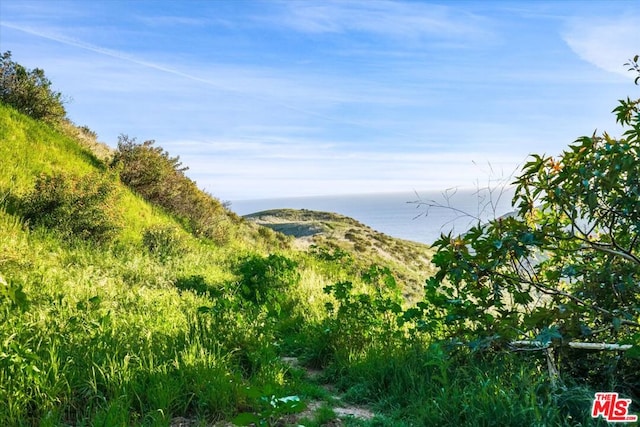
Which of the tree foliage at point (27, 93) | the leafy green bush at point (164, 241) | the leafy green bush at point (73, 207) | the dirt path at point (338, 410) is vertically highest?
the tree foliage at point (27, 93)

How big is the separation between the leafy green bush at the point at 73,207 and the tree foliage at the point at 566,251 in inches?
344

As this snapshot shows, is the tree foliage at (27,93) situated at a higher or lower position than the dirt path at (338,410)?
higher

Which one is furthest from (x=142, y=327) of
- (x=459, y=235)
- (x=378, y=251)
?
(x=378, y=251)

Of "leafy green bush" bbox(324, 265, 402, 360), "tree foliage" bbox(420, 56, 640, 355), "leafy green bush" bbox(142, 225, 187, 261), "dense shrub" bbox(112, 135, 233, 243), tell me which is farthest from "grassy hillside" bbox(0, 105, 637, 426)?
"dense shrub" bbox(112, 135, 233, 243)

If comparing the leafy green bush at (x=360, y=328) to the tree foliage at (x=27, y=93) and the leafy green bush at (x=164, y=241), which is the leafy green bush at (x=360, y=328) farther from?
the tree foliage at (x=27, y=93)

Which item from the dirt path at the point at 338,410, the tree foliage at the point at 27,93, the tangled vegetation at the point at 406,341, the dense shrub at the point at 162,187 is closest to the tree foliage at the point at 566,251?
the tangled vegetation at the point at 406,341

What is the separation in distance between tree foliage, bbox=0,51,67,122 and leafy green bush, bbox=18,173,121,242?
6.99 m

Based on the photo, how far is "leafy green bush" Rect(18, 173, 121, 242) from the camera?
10273mm

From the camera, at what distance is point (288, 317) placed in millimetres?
7875

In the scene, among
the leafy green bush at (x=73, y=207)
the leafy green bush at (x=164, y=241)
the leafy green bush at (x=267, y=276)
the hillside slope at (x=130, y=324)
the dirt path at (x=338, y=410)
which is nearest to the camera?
the hillside slope at (x=130, y=324)

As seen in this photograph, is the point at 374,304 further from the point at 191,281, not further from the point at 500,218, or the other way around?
the point at 191,281

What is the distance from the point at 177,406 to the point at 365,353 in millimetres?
2334

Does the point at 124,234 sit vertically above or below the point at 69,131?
below

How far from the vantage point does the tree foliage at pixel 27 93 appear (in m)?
16.2
